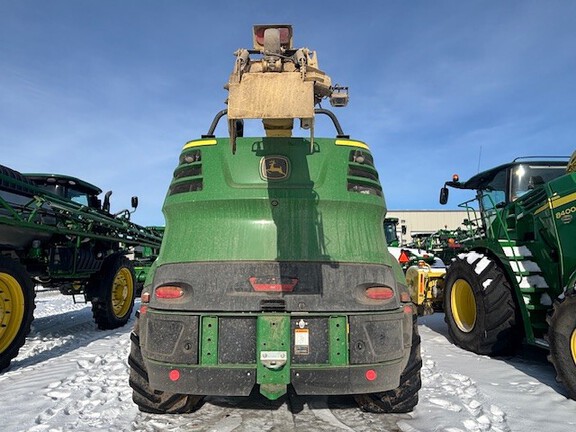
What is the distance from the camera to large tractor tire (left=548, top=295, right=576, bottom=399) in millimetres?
3531

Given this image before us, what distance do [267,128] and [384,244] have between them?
57.3 inches

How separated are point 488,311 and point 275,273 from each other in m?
3.41

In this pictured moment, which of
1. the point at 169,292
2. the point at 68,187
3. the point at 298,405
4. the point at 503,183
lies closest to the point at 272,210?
the point at 169,292

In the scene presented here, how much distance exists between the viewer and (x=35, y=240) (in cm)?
599

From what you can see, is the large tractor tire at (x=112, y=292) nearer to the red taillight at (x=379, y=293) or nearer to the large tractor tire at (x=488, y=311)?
the large tractor tire at (x=488, y=311)

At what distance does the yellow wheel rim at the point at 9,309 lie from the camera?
4637 millimetres

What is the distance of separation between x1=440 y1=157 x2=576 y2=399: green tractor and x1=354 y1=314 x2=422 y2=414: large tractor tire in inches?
59.1

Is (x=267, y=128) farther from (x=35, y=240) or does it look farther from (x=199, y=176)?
(x=35, y=240)

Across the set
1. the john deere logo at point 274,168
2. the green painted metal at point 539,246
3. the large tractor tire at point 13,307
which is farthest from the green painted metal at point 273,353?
the large tractor tire at point 13,307

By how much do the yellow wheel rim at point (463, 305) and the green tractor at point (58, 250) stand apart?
18.6 ft

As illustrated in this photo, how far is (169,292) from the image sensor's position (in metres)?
2.78

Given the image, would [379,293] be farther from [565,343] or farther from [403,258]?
[403,258]

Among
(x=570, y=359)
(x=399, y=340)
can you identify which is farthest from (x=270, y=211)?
(x=570, y=359)

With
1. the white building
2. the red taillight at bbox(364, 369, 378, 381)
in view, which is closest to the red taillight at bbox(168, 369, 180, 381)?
the red taillight at bbox(364, 369, 378, 381)
